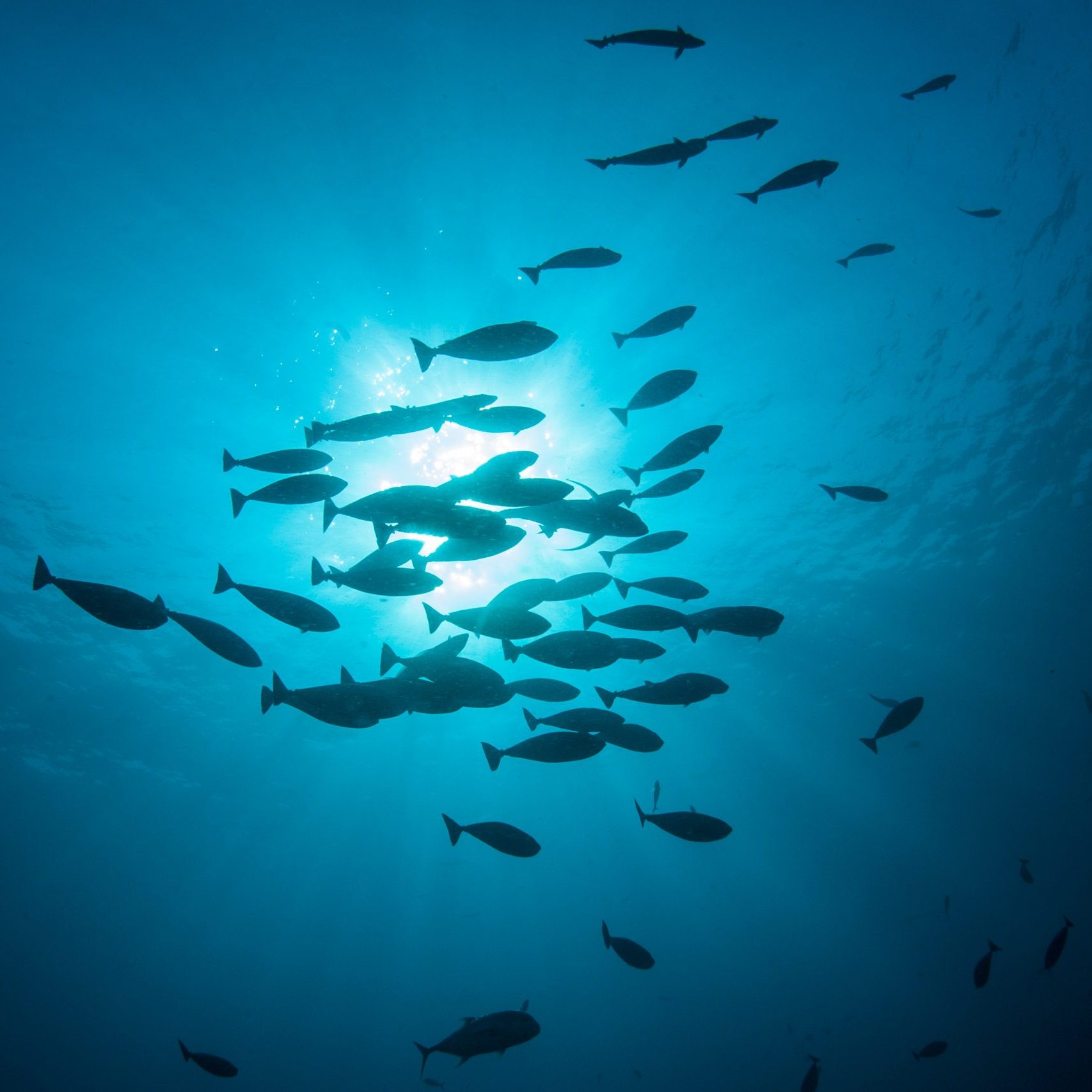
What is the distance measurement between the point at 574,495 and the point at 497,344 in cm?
769

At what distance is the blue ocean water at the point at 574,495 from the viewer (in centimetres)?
746

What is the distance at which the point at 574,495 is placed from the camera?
1130 cm

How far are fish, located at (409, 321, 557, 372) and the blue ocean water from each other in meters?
5.79


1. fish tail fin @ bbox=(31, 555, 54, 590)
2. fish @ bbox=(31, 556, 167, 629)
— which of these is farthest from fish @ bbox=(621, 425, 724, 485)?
fish tail fin @ bbox=(31, 555, 54, 590)

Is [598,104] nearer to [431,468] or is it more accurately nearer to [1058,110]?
[431,468]

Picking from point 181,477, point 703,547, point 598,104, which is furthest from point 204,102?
point 703,547

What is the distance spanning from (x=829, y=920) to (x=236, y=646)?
180ft

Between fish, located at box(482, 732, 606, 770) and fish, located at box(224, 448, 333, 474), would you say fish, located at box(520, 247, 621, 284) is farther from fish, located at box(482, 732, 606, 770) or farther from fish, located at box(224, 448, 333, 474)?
fish, located at box(482, 732, 606, 770)

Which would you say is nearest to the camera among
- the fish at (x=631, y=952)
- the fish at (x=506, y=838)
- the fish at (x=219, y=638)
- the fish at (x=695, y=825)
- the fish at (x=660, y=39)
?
the fish at (x=660, y=39)

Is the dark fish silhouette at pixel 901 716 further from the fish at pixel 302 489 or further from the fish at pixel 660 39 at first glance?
the fish at pixel 660 39

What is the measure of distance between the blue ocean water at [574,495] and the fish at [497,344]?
19.0 feet

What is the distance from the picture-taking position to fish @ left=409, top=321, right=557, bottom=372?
358 centimetres

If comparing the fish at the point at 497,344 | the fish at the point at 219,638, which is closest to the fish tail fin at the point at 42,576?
the fish at the point at 219,638

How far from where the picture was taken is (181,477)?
38.4 feet
